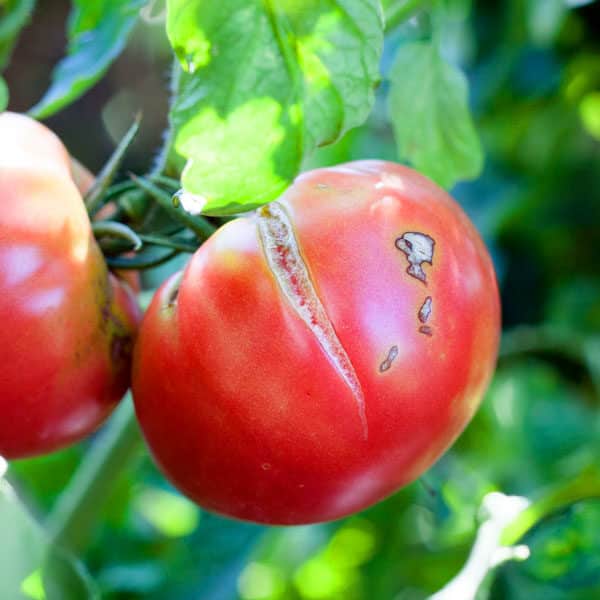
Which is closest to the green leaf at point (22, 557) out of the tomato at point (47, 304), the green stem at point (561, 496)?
the tomato at point (47, 304)

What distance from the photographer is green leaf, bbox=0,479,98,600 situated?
1.29 ft

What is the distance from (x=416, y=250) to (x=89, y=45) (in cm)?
27

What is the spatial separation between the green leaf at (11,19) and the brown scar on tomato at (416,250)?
315mm

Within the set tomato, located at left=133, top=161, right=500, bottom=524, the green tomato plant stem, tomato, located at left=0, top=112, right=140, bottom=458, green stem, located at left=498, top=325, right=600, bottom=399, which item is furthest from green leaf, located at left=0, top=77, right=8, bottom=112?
green stem, located at left=498, top=325, right=600, bottom=399

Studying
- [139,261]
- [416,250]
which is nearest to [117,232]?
[139,261]

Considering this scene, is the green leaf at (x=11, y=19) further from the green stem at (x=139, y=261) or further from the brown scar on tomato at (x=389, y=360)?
the brown scar on tomato at (x=389, y=360)

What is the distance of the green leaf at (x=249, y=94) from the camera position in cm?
40

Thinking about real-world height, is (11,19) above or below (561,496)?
above

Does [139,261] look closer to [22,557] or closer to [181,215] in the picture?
[181,215]

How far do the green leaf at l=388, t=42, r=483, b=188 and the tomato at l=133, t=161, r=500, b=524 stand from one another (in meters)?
0.13

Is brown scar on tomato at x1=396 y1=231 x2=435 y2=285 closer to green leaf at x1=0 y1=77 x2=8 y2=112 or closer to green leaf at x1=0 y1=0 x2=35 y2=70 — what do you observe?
green leaf at x1=0 y1=77 x2=8 y2=112

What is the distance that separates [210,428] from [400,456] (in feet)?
0.27

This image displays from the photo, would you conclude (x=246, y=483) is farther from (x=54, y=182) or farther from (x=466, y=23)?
(x=466, y=23)

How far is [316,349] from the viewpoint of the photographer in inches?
17.1
